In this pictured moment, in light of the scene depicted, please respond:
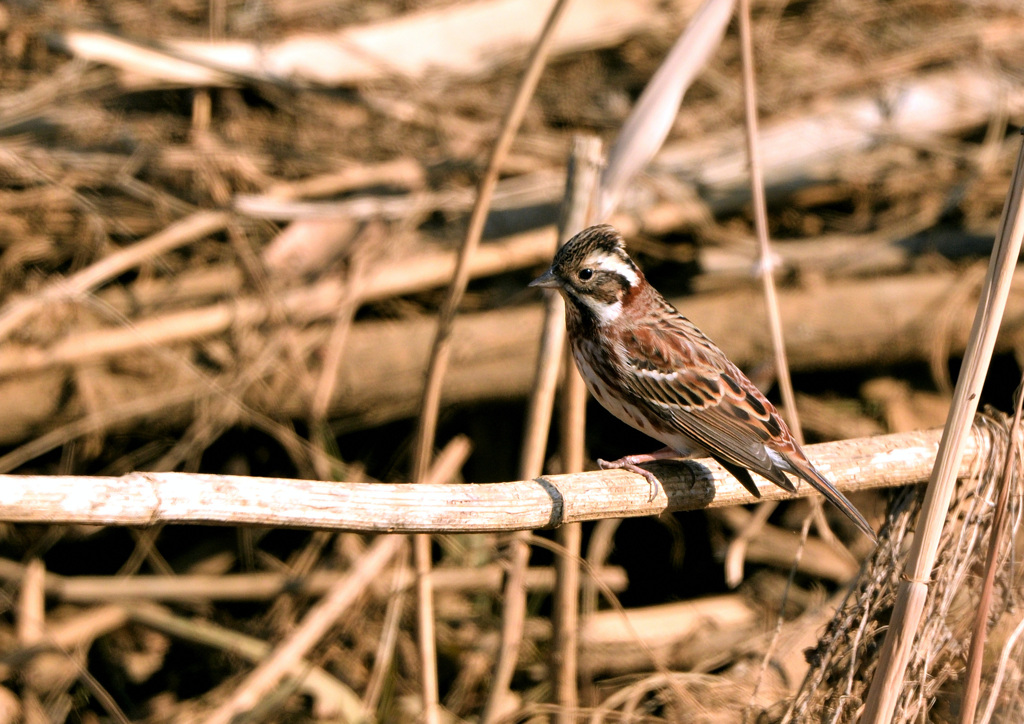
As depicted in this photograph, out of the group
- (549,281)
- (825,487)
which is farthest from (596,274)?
(825,487)

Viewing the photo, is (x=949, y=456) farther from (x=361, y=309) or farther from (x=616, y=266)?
(x=361, y=309)

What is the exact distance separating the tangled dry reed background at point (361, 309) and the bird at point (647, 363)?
164 cm

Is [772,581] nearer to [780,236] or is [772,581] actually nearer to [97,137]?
[780,236]

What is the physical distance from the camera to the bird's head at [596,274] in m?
3.79

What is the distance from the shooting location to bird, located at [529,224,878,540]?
379 centimetres

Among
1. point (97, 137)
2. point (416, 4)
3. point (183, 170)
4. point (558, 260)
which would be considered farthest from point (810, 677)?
point (416, 4)

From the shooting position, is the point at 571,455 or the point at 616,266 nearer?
the point at 616,266

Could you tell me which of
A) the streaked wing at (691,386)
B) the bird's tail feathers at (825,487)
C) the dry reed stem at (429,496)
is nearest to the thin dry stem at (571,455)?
the streaked wing at (691,386)

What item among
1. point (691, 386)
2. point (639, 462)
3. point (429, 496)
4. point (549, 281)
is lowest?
point (429, 496)

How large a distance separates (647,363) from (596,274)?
16.9 inches

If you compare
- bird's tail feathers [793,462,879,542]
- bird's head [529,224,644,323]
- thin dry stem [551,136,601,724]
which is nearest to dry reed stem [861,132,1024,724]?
bird's tail feathers [793,462,879,542]

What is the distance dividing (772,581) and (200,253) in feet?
14.0

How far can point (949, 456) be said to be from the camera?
2.75 m

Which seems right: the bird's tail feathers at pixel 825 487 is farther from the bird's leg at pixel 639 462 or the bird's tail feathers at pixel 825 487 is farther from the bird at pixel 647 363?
the bird's leg at pixel 639 462
